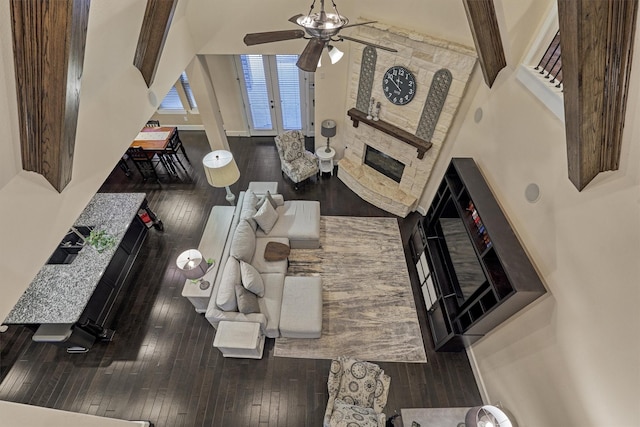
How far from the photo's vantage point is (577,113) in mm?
1957

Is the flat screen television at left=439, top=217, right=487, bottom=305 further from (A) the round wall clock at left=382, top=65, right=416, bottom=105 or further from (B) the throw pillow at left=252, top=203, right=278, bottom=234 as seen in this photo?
(B) the throw pillow at left=252, top=203, right=278, bottom=234

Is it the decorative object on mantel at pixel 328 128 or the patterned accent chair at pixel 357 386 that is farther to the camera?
the decorative object on mantel at pixel 328 128

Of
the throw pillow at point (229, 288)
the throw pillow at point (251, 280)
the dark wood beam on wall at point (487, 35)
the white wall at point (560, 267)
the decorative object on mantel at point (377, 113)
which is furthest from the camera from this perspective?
the decorative object on mantel at point (377, 113)

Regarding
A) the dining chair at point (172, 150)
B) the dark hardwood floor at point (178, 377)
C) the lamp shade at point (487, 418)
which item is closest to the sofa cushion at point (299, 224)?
the dark hardwood floor at point (178, 377)

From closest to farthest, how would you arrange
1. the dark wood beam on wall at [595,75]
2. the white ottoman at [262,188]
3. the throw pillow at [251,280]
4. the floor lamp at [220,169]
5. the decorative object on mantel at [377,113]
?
Answer: the dark wood beam on wall at [595,75], the throw pillow at [251,280], the floor lamp at [220,169], the decorative object on mantel at [377,113], the white ottoman at [262,188]

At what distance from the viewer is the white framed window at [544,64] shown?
2677mm

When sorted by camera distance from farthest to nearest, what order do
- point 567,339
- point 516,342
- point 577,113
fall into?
point 516,342
point 567,339
point 577,113

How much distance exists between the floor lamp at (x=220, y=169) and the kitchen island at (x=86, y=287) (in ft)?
4.79

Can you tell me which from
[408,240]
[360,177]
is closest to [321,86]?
[360,177]

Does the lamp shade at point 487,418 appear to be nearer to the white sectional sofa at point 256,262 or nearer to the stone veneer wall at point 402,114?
the white sectional sofa at point 256,262

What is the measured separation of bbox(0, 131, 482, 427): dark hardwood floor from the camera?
3586 millimetres

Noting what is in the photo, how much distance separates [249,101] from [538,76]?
5.87 meters

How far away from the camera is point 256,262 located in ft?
14.9

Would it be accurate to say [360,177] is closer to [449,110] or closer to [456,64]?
[449,110]
